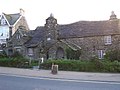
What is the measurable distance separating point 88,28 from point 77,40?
3.05 meters

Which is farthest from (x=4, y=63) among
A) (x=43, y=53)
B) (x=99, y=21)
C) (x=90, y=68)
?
(x=99, y=21)

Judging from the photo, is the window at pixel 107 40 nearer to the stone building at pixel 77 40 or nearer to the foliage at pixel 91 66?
the stone building at pixel 77 40

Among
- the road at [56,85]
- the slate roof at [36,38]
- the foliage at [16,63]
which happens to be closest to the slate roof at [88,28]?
the slate roof at [36,38]

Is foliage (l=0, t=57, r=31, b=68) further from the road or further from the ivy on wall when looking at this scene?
the road

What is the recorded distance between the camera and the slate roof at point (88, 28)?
42969 millimetres

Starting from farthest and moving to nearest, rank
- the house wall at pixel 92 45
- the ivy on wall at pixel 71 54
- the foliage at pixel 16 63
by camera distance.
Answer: the house wall at pixel 92 45 < the ivy on wall at pixel 71 54 < the foliage at pixel 16 63

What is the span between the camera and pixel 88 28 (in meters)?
45.6

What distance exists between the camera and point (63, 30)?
47.5m

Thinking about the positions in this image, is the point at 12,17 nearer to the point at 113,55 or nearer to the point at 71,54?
the point at 71,54

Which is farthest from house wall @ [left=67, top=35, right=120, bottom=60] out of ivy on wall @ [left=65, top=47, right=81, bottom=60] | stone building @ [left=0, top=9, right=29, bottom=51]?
stone building @ [left=0, top=9, right=29, bottom=51]

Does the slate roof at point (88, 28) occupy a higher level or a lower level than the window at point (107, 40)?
higher

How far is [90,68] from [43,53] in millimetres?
16116

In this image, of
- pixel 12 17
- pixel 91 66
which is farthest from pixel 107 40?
pixel 12 17

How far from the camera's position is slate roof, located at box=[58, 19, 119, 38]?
43.0 meters
